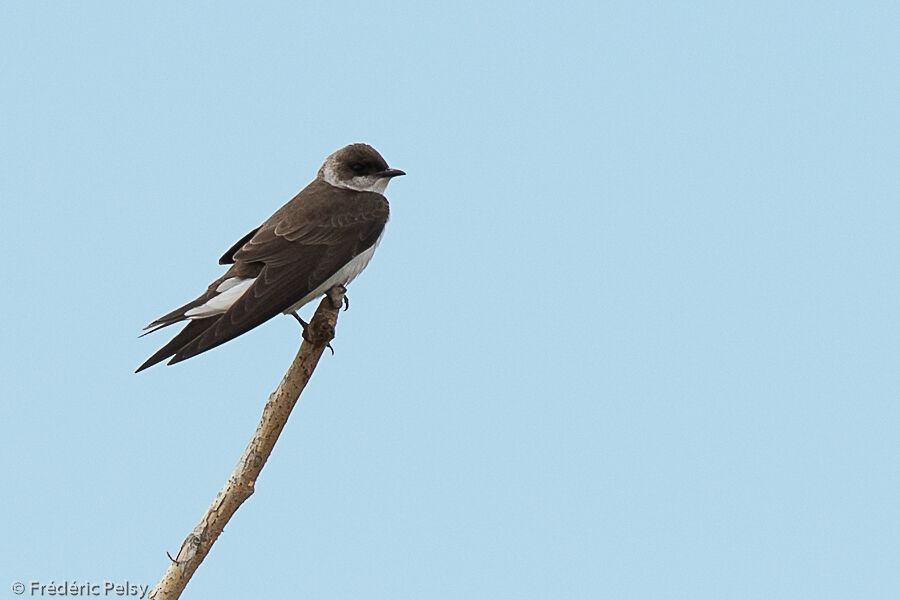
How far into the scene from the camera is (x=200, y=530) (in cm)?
564

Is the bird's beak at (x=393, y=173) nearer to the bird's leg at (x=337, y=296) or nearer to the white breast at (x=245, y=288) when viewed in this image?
the white breast at (x=245, y=288)

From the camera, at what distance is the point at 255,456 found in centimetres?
574

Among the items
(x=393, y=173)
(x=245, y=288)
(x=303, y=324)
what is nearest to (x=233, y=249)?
(x=245, y=288)

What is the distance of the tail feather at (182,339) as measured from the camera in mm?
5543

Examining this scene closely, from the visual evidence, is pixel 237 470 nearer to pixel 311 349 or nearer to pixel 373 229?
pixel 311 349

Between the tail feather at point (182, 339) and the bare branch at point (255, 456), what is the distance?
0.53 meters

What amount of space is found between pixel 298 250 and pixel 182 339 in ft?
2.73

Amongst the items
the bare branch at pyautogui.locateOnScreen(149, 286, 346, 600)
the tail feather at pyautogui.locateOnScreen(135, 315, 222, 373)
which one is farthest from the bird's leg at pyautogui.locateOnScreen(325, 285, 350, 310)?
the tail feather at pyautogui.locateOnScreen(135, 315, 222, 373)

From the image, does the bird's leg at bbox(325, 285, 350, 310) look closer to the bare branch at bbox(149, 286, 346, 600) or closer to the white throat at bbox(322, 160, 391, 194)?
the bare branch at bbox(149, 286, 346, 600)

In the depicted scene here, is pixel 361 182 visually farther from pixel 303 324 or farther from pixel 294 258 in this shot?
pixel 303 324

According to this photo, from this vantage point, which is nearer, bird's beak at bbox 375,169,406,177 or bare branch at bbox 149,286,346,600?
bare branch at bbox 149,286,346,600

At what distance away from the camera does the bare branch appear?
220 inches

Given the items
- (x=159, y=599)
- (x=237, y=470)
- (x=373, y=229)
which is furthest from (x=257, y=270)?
(x=159, y=599)

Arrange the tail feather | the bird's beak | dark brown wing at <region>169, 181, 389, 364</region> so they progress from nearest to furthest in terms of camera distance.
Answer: the tail feather < dark brown wing at <region>169, 181, 389, 364</region> < the bird's beak
